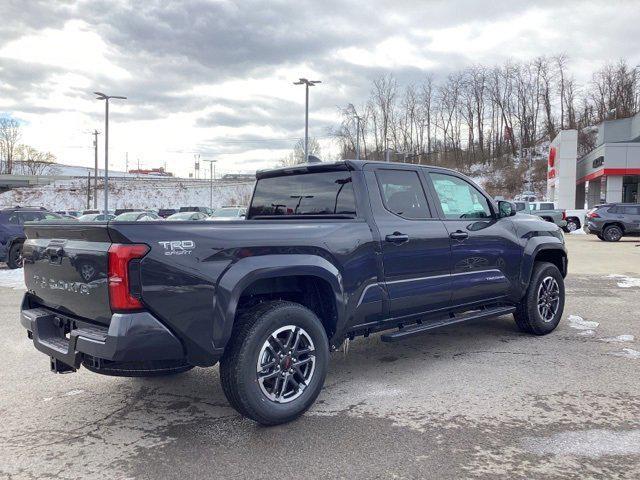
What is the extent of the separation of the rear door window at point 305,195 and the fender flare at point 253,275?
2.50ft

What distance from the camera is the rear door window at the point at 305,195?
4.68 m

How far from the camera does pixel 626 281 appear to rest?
10805 mm

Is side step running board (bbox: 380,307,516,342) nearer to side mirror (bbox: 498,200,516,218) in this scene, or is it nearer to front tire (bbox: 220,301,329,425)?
front tire (bbox: 220,301,329,425)

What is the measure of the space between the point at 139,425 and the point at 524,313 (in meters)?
4.30

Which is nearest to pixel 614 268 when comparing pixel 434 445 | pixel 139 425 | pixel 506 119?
pixel 434 445

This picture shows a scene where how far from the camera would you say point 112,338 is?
3156 millimetres

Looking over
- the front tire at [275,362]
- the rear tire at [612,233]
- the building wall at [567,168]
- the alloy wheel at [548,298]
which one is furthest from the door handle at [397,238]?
the building wall at [567,168]

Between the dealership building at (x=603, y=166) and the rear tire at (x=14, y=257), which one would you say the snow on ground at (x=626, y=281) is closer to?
the rear tire at (x=14, y=257)

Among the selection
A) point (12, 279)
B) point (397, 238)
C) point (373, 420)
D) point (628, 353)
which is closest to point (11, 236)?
point (12, 279)

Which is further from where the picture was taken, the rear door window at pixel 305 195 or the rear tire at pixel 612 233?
the rear tire at pixel 612 233

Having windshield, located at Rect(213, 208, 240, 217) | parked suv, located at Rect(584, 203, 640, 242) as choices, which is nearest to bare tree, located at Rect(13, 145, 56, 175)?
windshield, located at Rect(213, 208, 240, 217)

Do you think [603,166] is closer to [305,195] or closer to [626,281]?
[626,281]

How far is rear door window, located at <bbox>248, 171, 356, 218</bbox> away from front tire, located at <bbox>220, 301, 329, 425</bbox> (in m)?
1.15

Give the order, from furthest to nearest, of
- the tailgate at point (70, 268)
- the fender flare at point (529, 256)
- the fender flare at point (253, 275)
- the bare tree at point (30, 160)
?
the bare tree at point (30, 160), the fender flare at point (529, 256), the fender flare at point (253, 275), the tailgate at point (70, 268)
